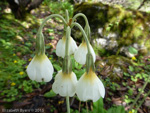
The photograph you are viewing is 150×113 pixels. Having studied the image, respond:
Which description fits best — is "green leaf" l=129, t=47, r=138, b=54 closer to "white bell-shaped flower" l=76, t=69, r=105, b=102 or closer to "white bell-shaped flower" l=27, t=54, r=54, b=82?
"white bell-shaped flower" l=76, t=69, r=105, b=102

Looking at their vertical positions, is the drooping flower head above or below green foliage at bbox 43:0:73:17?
below

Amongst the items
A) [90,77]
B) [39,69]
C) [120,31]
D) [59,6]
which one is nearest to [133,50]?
[120,31]

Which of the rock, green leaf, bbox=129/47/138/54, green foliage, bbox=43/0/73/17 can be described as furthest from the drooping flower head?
green foliage, bbox=43/0/73/17

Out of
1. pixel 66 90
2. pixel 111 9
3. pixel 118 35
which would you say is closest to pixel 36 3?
pixel 111 9

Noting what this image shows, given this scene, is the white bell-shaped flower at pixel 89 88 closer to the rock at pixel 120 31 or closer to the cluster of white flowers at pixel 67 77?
the cluster of white flowers at pixel 67 77

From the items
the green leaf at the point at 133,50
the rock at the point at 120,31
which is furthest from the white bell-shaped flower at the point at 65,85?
the green leaf at the point at 133,50

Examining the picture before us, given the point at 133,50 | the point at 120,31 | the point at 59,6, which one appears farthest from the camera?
the point at 59,6

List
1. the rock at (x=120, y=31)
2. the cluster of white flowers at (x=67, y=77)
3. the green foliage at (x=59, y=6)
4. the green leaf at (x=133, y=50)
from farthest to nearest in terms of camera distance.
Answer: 1. the green foliage at (x=59, y=6)
2. the rock at (x=120, y=31)
3. the green leaf at (x=133, y=50)
4. the cluster of white flowers at (x=67, y=77)

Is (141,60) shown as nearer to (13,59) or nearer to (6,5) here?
(13,59)

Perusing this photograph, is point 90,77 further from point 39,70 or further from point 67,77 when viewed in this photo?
point 39,70
